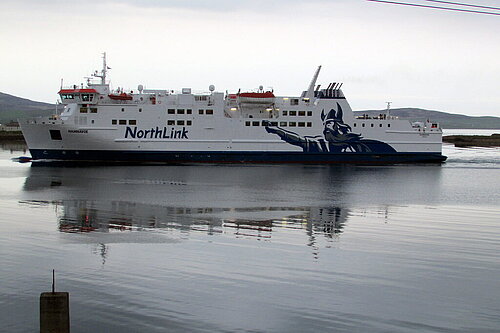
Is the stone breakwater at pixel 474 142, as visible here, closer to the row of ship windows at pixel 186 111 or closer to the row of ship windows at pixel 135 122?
the row of ship windows at pixel 186 111

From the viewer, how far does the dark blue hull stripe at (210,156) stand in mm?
48000

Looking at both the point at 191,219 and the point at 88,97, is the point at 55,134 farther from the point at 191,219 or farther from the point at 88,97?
the point at 191,219

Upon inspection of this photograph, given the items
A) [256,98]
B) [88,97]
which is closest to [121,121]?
[88,97]

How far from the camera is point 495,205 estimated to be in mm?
26312

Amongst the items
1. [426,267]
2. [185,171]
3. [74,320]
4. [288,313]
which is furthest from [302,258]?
[185,171]

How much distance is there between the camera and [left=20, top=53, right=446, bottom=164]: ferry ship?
47.6 m

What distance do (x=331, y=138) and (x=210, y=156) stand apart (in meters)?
10.6

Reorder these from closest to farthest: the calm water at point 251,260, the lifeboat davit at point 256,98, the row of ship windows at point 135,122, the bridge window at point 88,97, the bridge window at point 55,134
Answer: the calm water at point 251,260 → the bridge window at point 55,134 → the row of ship windows at point 135,122 → the bridge window at point 88,97 → the lifeboat davit at point 256,98

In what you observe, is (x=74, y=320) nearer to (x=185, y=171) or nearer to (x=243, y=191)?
(x=243, y=191)

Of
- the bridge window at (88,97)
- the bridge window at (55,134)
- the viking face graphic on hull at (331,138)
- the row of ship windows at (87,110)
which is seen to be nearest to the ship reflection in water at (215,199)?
the bridge window at (55,134)

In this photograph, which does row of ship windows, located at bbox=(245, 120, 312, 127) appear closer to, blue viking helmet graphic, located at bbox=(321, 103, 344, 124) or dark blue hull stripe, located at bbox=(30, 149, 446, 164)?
blue viking helmet graphic, located at bbox=(321, 103, 344, 124)

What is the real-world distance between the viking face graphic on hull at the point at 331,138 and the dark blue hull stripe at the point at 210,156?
541mm

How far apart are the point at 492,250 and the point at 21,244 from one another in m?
12.6

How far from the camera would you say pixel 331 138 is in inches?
1994
